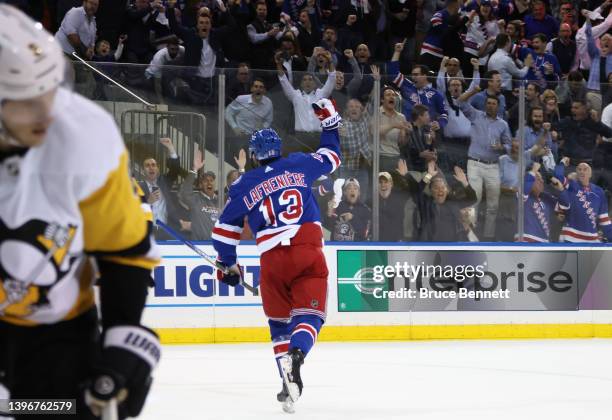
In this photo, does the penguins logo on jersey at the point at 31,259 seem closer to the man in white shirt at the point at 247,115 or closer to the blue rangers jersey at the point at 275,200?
the blue rangers jersey at the point at 275,200

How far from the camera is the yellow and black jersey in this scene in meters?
1.93

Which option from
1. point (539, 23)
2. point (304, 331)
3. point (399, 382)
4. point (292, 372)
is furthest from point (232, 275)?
point (539, 23)

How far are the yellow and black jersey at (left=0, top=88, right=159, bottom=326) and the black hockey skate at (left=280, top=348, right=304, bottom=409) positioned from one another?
3.74 m

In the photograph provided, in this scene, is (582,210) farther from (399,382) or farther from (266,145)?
(266,145)

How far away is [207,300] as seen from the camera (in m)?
9.43

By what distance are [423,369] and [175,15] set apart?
15.7ft

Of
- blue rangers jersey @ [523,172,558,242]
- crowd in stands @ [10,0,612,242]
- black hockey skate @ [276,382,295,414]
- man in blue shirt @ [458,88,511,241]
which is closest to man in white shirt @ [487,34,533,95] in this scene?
crowd in stands @ [10,0,612,242]

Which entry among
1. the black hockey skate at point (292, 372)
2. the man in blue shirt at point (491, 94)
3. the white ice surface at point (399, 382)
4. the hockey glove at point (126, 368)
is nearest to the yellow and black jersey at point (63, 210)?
the hockey glove at point (126, 368)

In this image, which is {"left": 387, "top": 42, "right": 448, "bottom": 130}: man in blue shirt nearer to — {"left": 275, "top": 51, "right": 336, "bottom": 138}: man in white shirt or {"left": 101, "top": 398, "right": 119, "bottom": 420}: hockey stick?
{"left": 275, "top": 51, "right": 336, "bottom": 138}: man in white shirt

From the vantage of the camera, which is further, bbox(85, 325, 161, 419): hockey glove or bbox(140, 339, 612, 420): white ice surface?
bbox(140, 339, 612, 420): white ice surface

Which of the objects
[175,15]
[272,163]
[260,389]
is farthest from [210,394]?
[175,15]

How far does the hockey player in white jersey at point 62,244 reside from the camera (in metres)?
1.88

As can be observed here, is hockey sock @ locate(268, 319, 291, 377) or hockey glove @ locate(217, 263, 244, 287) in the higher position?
hockey glove @ locate(217, 263, 244, 287)

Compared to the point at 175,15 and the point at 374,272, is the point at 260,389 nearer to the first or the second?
the point at 374,272
